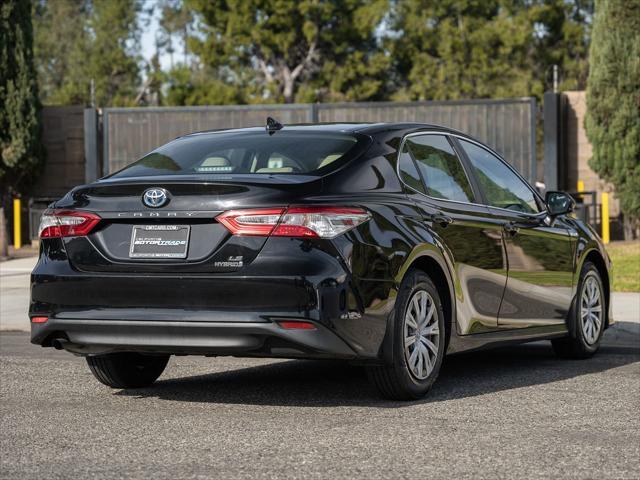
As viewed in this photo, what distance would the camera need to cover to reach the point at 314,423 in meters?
6.50

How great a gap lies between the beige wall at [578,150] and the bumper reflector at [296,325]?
59.2 feet

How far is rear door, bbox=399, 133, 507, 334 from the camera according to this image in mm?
7559

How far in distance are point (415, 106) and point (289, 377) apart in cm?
1621

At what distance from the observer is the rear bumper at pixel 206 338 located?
258 inches

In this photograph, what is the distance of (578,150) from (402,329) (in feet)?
57.7

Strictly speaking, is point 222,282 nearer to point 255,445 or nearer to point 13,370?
point 255,445

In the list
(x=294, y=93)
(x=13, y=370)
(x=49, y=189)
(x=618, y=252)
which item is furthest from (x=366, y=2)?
(x=13, y=370)

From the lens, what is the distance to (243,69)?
57.0 meters

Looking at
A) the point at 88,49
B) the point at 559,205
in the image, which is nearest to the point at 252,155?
the point at 559,205

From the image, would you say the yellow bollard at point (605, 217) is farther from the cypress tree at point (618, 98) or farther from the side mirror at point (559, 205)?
the side mirror at point (559, 205)

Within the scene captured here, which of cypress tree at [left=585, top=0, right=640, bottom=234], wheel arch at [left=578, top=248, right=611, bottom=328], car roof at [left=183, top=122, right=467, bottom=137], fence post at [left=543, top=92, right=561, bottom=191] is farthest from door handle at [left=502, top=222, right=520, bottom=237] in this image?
fence post at [left=543, top=92, right=561, bottom=191]

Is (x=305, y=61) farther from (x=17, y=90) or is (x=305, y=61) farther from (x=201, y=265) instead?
(x=201, y=265)

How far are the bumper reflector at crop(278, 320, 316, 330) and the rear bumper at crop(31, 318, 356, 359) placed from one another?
0.05 feet

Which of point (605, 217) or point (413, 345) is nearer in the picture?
point (413, 345)
